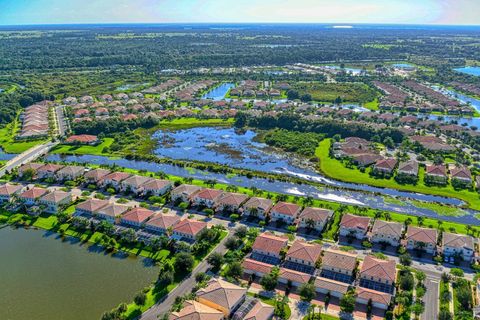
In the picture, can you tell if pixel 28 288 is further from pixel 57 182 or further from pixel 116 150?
pixel 116 150

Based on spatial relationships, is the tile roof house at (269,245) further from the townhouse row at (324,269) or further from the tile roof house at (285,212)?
the tile roof house at (285,212)

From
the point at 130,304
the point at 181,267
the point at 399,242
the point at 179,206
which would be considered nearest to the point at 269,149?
the point at 179,206

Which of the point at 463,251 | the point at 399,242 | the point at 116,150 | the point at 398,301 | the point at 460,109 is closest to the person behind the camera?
the point at 398,301

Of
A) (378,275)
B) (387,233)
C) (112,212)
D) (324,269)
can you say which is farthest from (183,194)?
(378,275)

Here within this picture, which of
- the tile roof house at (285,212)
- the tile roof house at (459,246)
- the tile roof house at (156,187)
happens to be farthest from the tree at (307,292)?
the tile roof house at (156,187)

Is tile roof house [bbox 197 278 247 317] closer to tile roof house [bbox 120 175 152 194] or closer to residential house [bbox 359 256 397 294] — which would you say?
residential house [bbox 359 256 397 294]

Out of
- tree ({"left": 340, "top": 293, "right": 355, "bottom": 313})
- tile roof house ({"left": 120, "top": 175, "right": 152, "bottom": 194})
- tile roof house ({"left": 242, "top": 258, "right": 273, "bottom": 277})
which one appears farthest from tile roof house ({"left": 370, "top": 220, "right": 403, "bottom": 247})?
tile roof house ({"left": 120, "top": 175, "right": 152, "bottom": 194})
